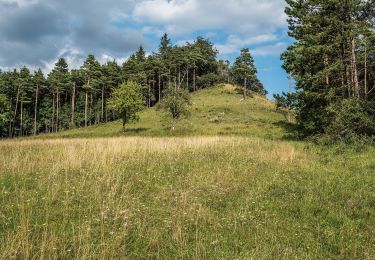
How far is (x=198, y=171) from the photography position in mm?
11070

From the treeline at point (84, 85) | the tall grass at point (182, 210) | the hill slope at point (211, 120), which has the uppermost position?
the treeline at point (84, 85)

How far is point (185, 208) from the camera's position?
721cm

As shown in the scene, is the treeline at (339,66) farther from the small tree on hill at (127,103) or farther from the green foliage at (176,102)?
the small tree on hill at (127,103)

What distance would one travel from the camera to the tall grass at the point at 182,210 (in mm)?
5402

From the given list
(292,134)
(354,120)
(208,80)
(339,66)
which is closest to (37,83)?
(208,80)

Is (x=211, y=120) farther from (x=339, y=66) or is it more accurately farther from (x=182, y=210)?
(x=182, y=210)

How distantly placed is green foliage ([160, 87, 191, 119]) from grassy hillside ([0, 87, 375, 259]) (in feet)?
122

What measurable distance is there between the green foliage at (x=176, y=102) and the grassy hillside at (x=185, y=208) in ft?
122

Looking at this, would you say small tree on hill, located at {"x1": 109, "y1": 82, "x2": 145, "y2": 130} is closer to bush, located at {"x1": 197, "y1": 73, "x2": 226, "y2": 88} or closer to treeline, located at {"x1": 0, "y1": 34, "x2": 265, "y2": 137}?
treeline, located at {"x1": 0, "y1": 34, "x2": 265, "y2": 137}

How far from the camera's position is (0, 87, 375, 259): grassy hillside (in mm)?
5414

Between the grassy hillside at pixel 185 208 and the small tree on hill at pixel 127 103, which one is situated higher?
the small tree on hill at pixel 127 103

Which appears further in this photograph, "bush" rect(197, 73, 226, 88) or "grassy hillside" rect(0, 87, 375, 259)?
"bush" rect(197, 73, 226, 88)

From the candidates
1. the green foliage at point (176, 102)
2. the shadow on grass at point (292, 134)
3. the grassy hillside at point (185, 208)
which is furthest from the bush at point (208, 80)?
the grassy hillside at point (185, 208)

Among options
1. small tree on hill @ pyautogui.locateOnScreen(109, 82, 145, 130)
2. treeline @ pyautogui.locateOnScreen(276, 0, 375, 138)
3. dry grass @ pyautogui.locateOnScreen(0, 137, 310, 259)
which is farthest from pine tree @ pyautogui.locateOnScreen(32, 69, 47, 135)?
dry grass @ pyautogui.locateOnScreen(0, 137, 310, 259)
